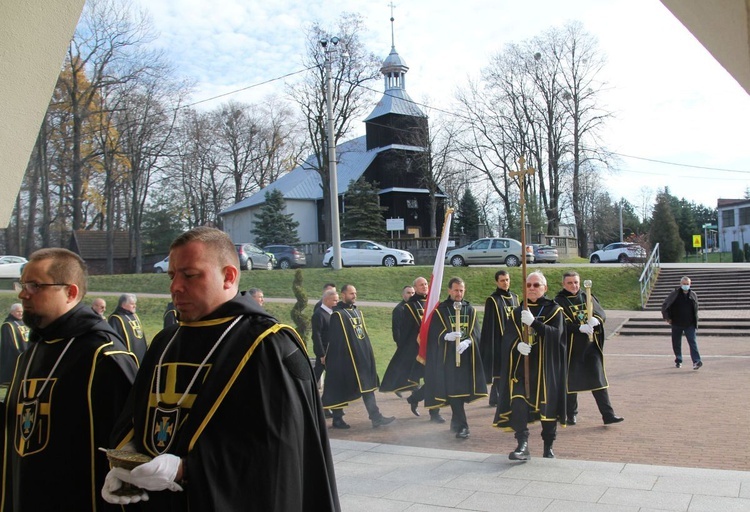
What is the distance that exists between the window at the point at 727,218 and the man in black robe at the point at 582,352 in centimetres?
6620

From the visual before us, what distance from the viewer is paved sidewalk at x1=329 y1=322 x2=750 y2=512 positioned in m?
5.43

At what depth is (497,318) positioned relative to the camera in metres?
9.57

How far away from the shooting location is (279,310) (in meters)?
20.6

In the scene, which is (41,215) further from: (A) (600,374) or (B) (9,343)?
(A) (600,374)

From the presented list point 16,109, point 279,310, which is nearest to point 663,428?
point 16,109

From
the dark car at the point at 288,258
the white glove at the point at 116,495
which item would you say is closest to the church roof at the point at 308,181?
the dark car at the point at 288,258

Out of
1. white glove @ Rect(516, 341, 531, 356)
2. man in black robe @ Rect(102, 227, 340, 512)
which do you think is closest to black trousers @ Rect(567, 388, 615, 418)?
white glove @ Rect(516, 341, 531, 356)

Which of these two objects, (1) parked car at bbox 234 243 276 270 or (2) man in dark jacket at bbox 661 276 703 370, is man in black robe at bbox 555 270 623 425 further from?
(1) parked car at bbox 234 243 276 270

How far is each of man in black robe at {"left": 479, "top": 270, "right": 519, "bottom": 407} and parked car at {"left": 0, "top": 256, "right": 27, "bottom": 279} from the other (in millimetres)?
18533

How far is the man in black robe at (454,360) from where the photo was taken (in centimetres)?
871

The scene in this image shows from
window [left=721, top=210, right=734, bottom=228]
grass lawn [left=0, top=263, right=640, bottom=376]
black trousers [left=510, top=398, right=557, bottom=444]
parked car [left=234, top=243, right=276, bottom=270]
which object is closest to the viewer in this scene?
black trousers [left=510, top=398, right=557, bottom=444]

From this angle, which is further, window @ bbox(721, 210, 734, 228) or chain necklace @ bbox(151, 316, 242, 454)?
window @ bbox(721, 210, 734, 228)

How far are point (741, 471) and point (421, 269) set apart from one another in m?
20.9

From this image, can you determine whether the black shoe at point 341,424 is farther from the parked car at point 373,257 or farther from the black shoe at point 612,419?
the parked car at point 373,257
